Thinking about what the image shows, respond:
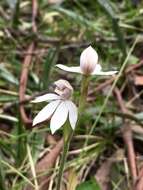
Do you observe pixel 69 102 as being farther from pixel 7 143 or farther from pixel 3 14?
pixel 3 14

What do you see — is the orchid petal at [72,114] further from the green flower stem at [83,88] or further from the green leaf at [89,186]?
the green leaf at [89,186]

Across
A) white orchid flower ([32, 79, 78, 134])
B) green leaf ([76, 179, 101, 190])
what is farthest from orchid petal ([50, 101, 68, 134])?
green leaf ([76, 179, 101, 190])

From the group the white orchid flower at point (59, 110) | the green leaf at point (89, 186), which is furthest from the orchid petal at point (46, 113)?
the green leaf at point (89, 186)

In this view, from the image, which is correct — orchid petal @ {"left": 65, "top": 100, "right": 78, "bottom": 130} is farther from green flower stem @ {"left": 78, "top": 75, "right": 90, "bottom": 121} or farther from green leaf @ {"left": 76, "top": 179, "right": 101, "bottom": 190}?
green leaf @ {"left": 76, "top": 179, "right": 101, "bottom": 190}

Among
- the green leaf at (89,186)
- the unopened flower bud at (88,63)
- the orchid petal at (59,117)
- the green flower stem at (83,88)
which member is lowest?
the green leaf at (89,186)

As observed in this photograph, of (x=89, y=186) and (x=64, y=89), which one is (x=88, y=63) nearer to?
(x=64, y=89)

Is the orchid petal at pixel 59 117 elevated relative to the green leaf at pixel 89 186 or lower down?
elevated

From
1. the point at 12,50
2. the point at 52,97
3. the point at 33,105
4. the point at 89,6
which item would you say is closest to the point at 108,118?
the point at 33,105

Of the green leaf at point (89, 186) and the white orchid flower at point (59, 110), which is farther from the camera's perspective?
the green leaf at point (89, 186)

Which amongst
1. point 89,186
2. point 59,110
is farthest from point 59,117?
point 89,186
